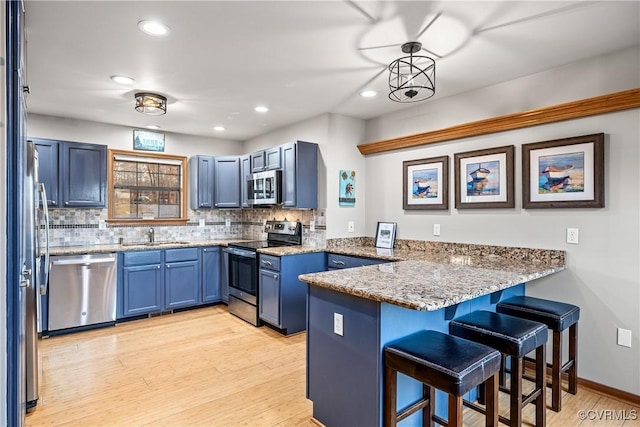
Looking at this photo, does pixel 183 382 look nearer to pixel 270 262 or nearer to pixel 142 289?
pixel 270 262

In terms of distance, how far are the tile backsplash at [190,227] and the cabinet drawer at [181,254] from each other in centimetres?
66

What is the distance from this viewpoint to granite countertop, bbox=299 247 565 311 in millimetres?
1738

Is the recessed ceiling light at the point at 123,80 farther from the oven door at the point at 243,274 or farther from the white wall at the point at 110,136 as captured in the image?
the oven door at the point at 243,274

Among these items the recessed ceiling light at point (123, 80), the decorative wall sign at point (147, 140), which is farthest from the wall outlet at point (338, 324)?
the decorative wall sign at point (147, 140)

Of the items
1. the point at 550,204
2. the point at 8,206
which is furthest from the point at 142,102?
the point at 550,204

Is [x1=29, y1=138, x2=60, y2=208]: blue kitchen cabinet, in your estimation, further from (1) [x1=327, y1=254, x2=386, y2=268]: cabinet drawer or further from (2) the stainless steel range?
(1) [x1=327, y1=254, x2=386, y2=268]: cabinet drawer

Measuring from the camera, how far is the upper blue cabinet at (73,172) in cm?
408

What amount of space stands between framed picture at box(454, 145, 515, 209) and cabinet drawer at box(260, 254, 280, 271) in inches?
75.6

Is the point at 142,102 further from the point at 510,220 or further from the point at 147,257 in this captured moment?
the point at 510,220

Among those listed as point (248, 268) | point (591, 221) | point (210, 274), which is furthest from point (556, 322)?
point (210, 274)

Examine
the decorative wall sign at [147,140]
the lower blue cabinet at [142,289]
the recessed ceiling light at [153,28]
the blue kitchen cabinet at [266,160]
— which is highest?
the recessed ceiling light at [153,28]

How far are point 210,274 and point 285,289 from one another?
1.57 m

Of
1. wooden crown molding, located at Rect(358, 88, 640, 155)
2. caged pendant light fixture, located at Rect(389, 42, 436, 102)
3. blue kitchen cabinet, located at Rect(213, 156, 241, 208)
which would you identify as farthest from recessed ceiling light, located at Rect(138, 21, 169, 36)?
blue kitchen cabinet, located at Rect(213, 156, 241, 208)

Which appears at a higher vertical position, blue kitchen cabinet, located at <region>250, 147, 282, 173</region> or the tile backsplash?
blue kitchen cabinet, located at <region>250, 147, 282, 173</region>
